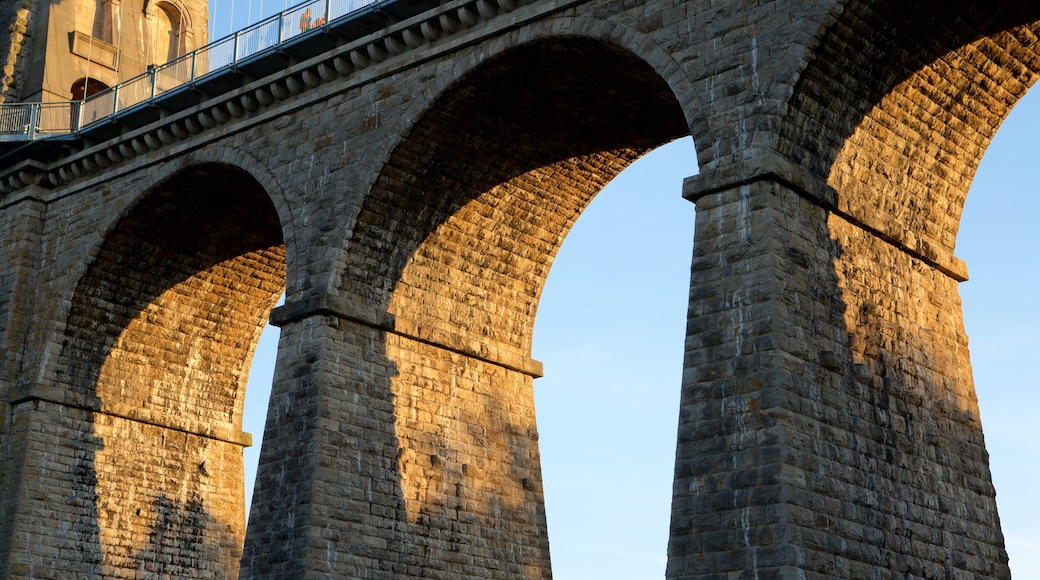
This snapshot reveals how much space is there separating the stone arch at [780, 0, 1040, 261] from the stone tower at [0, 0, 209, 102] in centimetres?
2176

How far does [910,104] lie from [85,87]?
900 inches

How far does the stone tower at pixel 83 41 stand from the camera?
36.3 metres

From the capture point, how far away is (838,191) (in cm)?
2136

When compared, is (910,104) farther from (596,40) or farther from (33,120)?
(33,120)

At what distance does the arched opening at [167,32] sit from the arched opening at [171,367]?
10504 mm

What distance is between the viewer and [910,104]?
2216 cm

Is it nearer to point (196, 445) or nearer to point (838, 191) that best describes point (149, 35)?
point (196, 445)

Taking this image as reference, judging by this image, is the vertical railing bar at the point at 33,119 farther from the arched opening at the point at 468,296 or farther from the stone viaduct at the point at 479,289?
the arched opening at the point at 468,296

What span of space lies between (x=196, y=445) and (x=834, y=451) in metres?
18.7

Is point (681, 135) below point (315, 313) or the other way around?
the other way around

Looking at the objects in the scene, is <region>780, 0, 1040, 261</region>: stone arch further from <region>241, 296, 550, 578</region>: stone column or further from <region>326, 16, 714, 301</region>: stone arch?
<region>241, 296, 550, 578</region>: stone column

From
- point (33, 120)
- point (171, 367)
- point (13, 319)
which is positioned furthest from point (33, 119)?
point (171, 367)

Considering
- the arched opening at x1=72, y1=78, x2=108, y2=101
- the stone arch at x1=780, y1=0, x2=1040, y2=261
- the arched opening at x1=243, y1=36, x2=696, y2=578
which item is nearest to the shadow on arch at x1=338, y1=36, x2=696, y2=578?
Answer: the arched opening at x1=243, y1=36, x2=696, y2=578

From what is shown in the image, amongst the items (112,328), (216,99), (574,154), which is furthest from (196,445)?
(574,154)
